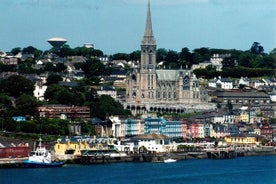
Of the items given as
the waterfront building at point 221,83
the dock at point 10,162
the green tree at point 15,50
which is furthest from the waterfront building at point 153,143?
the green tree at point 15,50

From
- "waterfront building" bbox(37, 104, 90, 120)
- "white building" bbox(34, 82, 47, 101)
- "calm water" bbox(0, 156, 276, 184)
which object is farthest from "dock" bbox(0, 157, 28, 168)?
"white building" bbox(34, 82, 47, 101)

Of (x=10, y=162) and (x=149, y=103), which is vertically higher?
(x=149, y=103)

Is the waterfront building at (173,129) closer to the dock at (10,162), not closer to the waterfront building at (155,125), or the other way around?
the waterfront building at (155,125)

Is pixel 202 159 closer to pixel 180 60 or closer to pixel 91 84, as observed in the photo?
pixel 91 84

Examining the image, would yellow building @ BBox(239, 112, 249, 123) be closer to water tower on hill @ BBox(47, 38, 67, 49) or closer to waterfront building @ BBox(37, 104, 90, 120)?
waterfront building @ BBox(37, 104, 90, 120)

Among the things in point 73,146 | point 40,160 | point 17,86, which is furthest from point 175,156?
point 17,86

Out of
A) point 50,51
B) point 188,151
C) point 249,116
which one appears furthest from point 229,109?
point 50,51

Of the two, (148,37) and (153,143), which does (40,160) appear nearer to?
(153,143)
